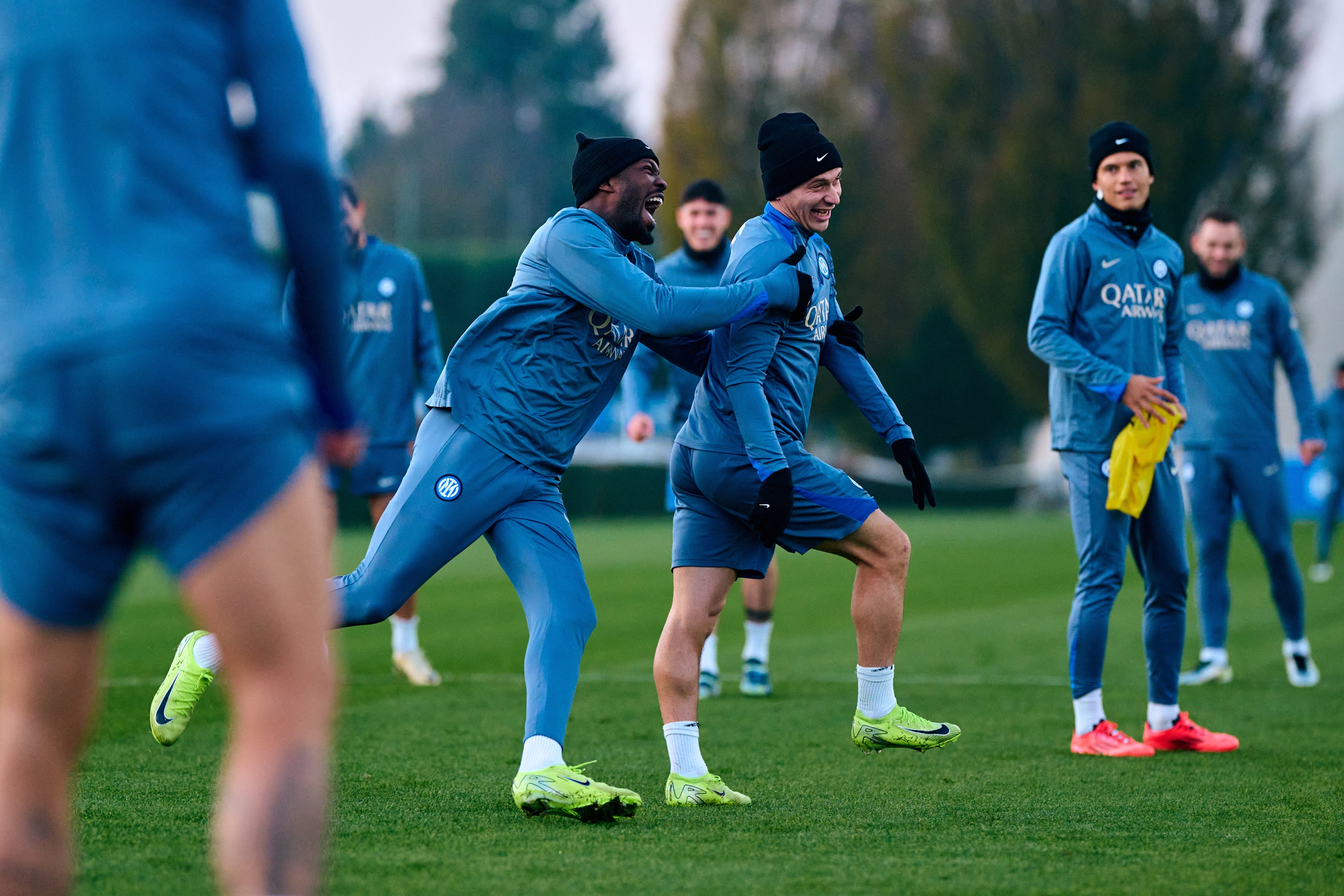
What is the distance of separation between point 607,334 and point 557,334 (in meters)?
0.16

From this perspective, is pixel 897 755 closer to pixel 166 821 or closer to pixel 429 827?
pixel 429 827

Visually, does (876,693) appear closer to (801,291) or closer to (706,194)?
(801,291)

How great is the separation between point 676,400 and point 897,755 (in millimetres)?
3073

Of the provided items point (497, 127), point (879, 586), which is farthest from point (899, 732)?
point (497, 127)

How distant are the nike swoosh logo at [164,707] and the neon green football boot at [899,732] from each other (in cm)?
213

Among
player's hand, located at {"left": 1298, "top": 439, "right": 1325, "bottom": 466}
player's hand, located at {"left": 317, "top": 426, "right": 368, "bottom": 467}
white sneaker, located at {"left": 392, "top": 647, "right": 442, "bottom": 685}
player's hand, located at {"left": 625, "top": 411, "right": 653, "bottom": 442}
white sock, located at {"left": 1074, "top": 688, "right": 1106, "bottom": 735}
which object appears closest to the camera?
player's hand, located at {"left": 317, "top": 426, "right": 368, "bottom": 467}

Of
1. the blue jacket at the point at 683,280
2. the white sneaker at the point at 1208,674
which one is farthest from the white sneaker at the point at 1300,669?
the blue jacket at the point at 683,280

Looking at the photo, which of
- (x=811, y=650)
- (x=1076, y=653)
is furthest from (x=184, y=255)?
(x=811, y=650)

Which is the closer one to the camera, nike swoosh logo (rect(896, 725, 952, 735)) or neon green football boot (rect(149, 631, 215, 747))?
neon green football boot (rect(149, 631, 215, 747))

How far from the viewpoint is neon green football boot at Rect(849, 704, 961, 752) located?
199 inches

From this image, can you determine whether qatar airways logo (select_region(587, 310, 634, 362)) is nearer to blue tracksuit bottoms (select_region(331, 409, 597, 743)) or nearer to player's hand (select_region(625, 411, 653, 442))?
blue tracksuit bottoms (select_region(331, 409, 597, 743))

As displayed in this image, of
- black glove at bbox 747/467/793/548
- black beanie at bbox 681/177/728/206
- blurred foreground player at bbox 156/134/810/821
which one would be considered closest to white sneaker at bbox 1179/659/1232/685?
black beanie at bbox 681/177/728/206

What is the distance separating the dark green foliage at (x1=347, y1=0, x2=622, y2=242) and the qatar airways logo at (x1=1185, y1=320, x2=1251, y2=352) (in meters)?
64.7

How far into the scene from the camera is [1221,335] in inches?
340
